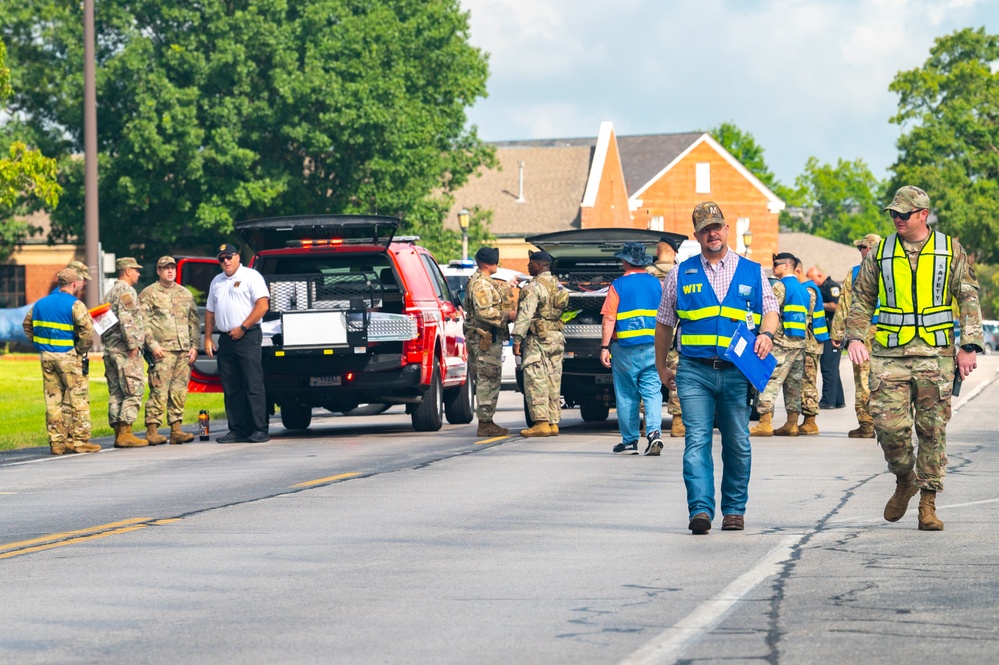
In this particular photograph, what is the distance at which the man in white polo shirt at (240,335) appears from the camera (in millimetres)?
17016

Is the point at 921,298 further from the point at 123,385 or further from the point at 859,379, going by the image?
the point at 123,385

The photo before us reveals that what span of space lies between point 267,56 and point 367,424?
84.3ft

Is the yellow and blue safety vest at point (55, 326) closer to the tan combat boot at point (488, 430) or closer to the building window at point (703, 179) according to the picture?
the tan combat boot at point (488, 430)

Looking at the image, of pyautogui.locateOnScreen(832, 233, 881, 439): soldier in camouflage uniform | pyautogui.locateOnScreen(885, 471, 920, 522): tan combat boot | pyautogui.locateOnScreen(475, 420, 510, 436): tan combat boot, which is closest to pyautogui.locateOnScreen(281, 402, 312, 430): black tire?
pyautogui.locateOnScreen(475, 420, 510, 436): tan combat boot

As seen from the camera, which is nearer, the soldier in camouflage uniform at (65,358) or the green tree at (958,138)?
the soldier in camouflage uniform at (65,358)

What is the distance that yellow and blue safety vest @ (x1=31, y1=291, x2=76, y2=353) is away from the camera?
16.6 metres

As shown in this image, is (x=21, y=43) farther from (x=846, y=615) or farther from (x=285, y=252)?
(x=846, y=615)

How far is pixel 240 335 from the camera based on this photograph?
671 inches

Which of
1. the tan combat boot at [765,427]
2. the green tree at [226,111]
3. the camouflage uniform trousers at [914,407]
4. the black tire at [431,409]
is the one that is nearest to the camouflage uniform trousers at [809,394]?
the tan combat boot at [765,427]

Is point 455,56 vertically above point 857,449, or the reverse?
point 455,56

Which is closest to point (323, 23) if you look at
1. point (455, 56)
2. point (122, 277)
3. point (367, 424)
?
point (455, 56)

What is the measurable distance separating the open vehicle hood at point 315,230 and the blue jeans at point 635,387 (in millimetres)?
3013

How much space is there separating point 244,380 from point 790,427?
5.65 m

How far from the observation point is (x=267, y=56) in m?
44.7
